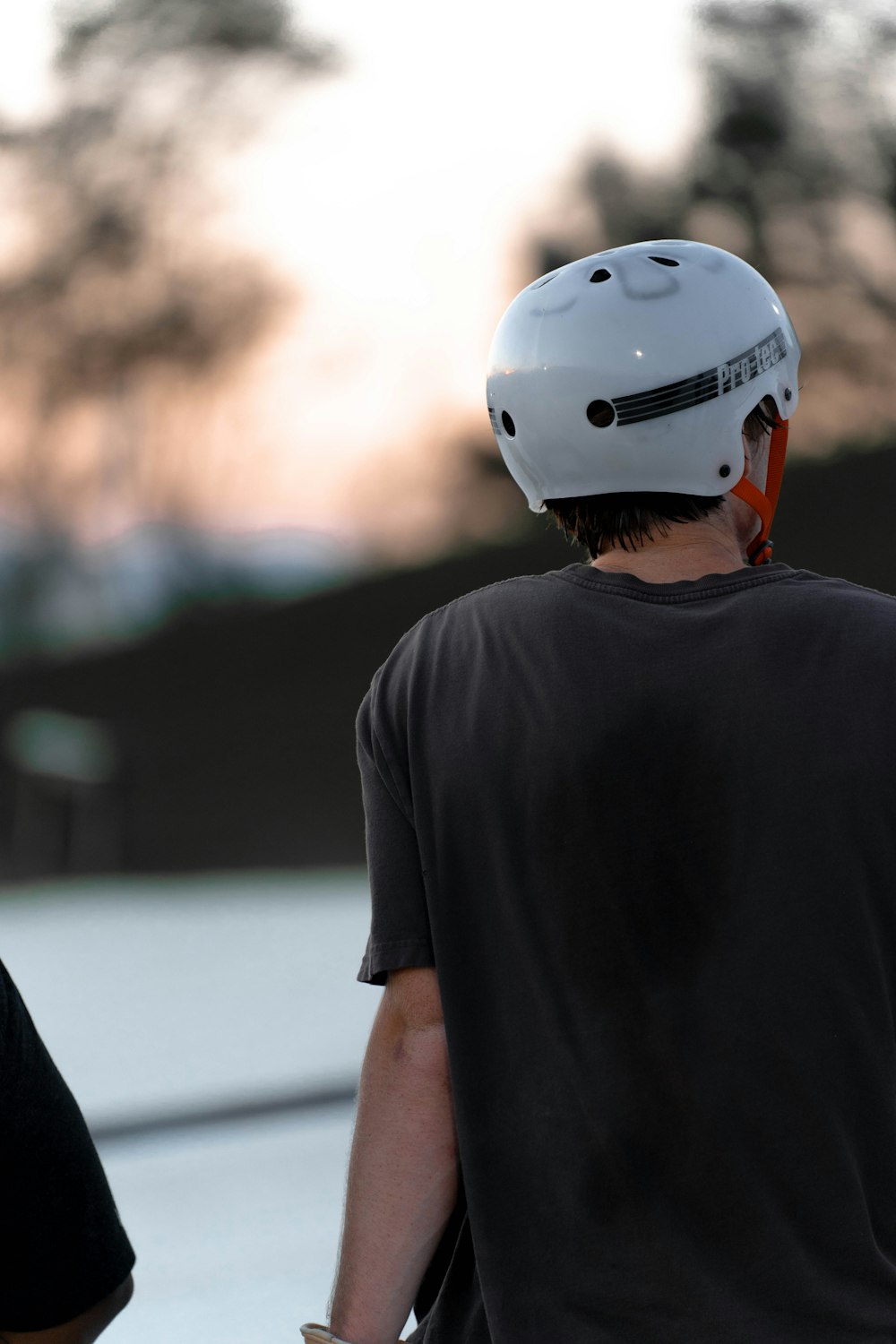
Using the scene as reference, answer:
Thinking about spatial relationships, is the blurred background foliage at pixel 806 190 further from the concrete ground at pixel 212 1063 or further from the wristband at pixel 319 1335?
the wristband at pixel 319 1335

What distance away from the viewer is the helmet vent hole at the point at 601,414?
1.04 m

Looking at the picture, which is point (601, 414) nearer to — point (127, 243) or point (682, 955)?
point (682, 955)

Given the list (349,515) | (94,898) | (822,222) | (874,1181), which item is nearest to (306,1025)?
(94,898)

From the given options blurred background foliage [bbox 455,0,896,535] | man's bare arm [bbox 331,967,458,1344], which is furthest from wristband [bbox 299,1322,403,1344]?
blurred background foliage [bbox 455,0,896,535]

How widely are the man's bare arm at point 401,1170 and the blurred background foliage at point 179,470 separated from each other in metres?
4.15

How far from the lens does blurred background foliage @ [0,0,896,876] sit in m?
4.93

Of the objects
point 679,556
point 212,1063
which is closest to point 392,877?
point 679,556

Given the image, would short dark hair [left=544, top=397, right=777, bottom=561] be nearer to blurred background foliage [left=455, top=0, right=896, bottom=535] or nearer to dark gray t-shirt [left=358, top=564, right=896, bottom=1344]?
dark gray t-shirt [left=358, top=564, right=896, bottom=1344]

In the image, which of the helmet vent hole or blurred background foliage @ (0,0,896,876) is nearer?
the helmet vent hole

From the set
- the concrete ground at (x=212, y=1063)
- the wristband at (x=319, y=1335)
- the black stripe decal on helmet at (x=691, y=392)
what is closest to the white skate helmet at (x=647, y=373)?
the black stripe decal on helmet at (x=691, y=392)

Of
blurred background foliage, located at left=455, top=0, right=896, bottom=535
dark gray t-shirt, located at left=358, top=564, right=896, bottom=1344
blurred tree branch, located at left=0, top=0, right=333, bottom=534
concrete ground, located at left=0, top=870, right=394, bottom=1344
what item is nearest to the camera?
dark gray t-shirt, located at left=358, top=564, right=896, bottom=1344

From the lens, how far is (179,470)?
517 centimetres

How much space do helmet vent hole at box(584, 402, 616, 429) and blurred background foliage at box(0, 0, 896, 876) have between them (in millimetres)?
4131

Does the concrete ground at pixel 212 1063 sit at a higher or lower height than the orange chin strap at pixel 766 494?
lower
